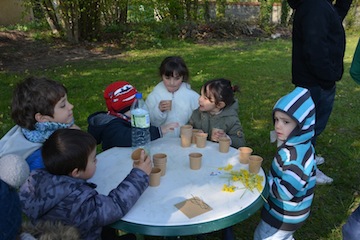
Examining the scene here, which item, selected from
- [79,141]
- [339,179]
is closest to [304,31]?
[339,179]

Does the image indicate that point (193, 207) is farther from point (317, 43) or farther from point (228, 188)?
point (317, 43)

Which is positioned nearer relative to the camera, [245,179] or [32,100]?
[245,179]

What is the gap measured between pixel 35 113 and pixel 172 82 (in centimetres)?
135

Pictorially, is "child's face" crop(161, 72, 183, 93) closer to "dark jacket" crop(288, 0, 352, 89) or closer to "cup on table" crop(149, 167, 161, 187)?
"dark jacket" crop(288, 0, 352, 89)

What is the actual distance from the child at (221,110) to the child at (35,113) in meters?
1.21

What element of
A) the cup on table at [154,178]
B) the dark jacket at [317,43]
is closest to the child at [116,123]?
the cup on table at [154,178]

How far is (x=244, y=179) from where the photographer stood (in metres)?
2.19

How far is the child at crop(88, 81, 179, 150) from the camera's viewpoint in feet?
9.00

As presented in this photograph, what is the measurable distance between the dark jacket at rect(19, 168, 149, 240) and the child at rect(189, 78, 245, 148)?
4.57 ft

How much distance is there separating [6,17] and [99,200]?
54.4ft

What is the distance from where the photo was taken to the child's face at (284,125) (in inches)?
94.7

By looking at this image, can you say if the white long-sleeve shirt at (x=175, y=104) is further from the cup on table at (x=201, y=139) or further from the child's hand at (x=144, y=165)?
the child's hand at (x=144, y=165)

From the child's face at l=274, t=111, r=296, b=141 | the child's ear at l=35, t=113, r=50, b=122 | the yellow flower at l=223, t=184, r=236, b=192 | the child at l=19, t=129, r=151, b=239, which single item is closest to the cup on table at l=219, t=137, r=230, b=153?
the child's face at l=274, t=111, r=296, b=141

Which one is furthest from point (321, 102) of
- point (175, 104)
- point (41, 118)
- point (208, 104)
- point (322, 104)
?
point (41, 118)
